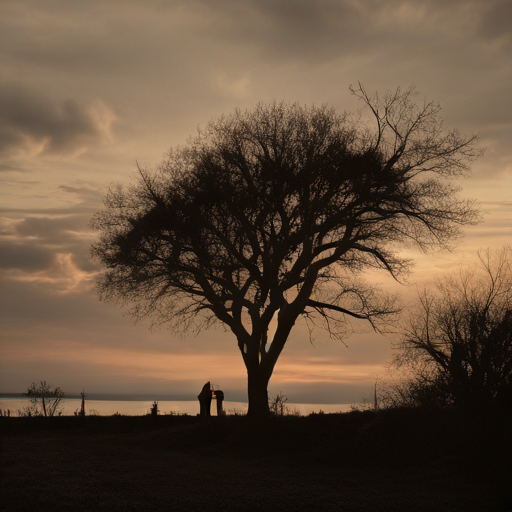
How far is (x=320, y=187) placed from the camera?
21.3 m

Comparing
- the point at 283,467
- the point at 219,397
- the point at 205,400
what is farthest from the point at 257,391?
the point at 283,467

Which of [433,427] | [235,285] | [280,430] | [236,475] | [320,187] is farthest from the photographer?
[235,285]

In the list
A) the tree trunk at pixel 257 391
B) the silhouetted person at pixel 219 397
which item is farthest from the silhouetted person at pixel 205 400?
the tree trunk at pixel 257 391

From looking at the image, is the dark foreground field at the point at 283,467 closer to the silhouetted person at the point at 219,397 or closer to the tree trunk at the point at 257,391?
the tree trunk at the point at 257,391

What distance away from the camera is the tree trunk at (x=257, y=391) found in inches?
866

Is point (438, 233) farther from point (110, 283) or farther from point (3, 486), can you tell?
point (3, 486)

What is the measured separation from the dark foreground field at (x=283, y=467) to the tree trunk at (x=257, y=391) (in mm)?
3059

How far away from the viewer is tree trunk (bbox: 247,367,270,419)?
22000mm

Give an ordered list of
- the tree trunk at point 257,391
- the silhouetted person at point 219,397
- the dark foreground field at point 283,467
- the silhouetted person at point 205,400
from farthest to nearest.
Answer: the silhouetted person at point 219,397 < the silhouetted person at point 205,400 < the tree trunk at point 257,391 < the dark foreground field at point 283,467

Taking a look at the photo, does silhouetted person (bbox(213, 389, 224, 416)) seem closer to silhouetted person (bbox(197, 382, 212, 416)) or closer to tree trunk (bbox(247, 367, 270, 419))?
silhouetted person (bbox(197, 382, 212, 416))

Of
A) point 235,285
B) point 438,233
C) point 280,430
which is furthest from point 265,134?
point 280,430

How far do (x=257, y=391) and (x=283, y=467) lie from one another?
8801 millimetres

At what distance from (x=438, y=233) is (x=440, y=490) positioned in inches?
545

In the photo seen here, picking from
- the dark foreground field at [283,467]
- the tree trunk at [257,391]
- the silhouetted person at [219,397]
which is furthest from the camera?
the silhouetted person at [219,397]
